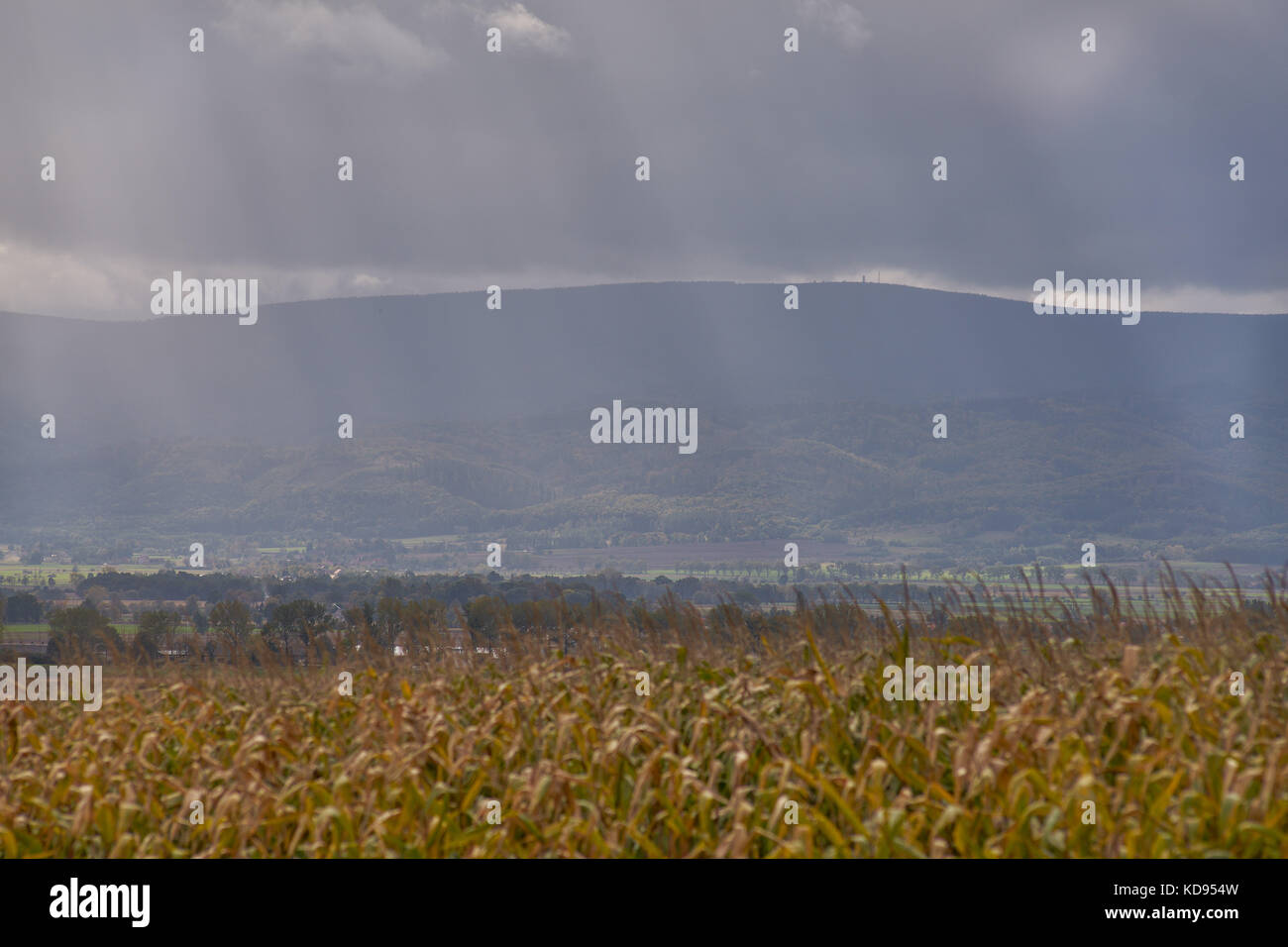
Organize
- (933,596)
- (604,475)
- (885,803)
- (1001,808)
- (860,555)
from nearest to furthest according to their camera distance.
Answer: (1001,808) < (885,803) < (933,596) < (860,555) < (604,475)

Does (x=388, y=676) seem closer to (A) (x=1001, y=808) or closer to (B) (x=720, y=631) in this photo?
(B) (x=720, y=631)

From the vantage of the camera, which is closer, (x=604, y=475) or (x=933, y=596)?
(x=933, y=596)

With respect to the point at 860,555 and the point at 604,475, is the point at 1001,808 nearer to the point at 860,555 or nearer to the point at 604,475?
the point at 860,555

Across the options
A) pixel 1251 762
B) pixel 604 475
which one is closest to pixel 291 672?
pixel 1251 762
